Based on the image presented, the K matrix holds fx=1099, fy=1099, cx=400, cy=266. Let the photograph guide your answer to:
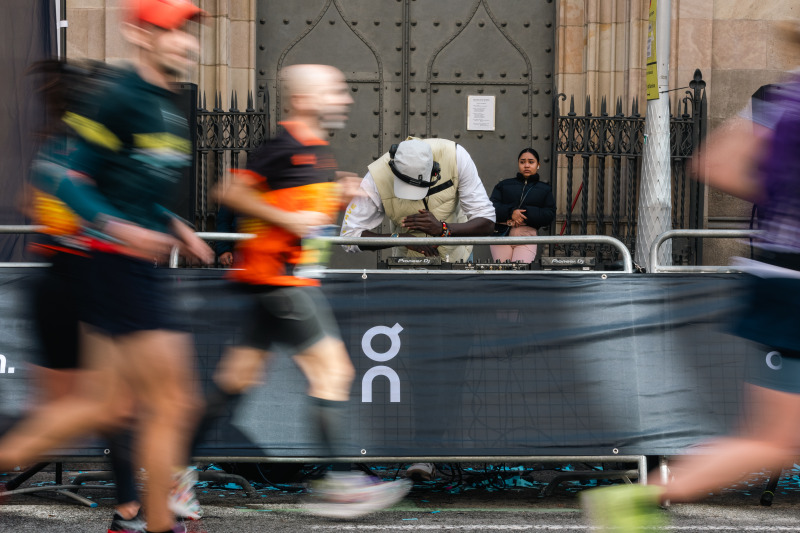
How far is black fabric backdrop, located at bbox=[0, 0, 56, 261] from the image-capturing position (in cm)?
848

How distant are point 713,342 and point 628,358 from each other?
53cm

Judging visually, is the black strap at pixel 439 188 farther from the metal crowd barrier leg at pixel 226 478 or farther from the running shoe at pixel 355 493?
the running shoe at pixel 355 493

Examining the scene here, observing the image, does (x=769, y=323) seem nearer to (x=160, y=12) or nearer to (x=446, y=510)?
(x=160, y=12)

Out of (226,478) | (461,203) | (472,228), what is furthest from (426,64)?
(226,478)

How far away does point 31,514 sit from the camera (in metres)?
6.18

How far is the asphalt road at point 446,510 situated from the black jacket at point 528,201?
113 inches

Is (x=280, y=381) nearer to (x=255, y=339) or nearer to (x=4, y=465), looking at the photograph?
(x=255, y=339)

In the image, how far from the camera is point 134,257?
4.01 metres

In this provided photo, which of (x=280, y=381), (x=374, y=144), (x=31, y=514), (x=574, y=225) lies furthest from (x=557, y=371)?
(x=374, y=144)

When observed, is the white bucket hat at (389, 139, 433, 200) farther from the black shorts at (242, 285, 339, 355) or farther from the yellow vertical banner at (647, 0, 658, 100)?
the black shorts at (242, 285, 339, 355)

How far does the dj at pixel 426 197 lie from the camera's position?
775 cm

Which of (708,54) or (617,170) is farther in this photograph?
(708,54)

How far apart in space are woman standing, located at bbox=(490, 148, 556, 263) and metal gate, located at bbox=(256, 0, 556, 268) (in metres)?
2.04

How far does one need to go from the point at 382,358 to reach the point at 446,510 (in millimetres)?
955
